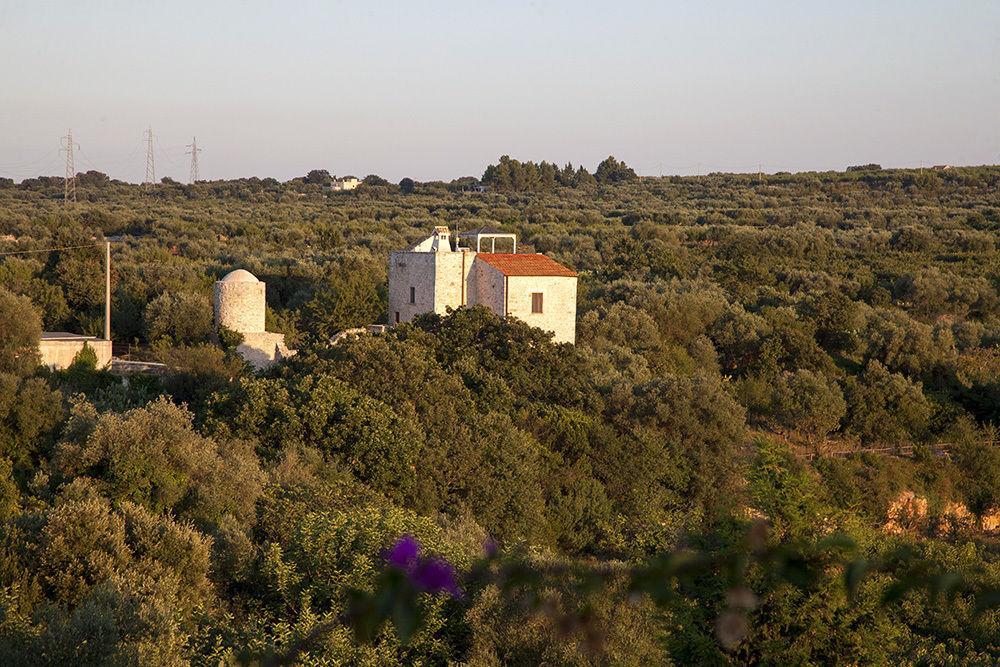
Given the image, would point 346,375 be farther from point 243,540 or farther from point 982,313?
point 982,313

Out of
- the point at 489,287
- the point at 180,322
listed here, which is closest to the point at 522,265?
the point at 489,287

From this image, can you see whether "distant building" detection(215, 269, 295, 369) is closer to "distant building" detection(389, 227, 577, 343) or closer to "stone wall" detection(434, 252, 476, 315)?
Answer: "distant building" detection(389, 227, 577, 343)

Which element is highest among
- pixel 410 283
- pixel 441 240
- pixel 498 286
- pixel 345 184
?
pixel 345 184

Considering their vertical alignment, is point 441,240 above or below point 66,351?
above

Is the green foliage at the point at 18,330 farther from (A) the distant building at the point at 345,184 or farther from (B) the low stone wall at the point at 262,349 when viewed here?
(A) the distant building at the point at 345,184

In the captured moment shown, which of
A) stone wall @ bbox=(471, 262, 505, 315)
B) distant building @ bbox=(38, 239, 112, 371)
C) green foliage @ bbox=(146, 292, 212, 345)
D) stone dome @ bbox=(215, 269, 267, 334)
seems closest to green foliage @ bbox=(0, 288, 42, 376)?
distant building @ bbox=(38, 239, 112, 371)

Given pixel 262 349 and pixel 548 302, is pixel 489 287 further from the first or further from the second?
pixel 262 349

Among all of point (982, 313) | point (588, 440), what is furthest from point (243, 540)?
point (982, 313)
